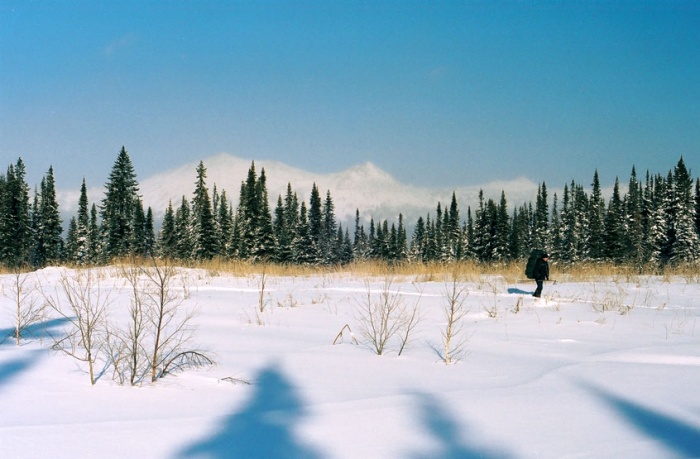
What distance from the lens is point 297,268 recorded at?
16.8 meters

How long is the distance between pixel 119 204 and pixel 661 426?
45.6 meters

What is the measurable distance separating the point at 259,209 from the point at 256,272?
1257 inches

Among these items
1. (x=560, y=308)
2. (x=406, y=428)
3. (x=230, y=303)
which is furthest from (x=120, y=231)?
(x=406, y=428)

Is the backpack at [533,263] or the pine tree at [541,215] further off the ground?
the pine tree at [541,215]

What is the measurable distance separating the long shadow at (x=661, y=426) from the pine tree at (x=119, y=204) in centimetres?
4204

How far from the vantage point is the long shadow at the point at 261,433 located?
7.79 ft

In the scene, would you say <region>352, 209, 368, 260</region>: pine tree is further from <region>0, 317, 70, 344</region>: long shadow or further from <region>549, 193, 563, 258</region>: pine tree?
<region>0, 317, 70, 344</region>: long shadow

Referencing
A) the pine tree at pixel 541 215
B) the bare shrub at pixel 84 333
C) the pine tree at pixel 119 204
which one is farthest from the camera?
the pine tree at pixel 541 215

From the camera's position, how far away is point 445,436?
8.64ft

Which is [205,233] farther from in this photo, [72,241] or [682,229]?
[682,229]

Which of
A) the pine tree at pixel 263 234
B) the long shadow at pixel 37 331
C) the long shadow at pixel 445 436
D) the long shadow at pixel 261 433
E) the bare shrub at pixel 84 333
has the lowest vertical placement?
the long shadow at pixel 445 436

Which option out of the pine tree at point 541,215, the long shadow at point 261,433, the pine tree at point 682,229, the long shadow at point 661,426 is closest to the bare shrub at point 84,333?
the long shadow at point 261,433

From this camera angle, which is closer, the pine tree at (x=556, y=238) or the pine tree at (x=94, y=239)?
the pine tree at (x=94, y=239)

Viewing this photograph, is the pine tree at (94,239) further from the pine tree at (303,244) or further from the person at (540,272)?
the person at (540,272)
